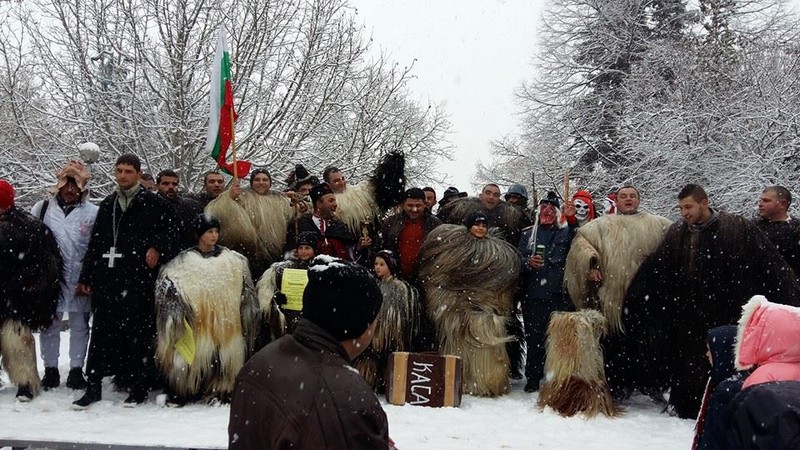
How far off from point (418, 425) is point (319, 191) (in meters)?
2.38

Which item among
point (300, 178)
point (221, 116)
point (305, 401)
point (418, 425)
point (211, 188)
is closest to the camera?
point (305, 401)

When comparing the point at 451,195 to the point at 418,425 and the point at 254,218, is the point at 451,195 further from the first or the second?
the point at 418,425

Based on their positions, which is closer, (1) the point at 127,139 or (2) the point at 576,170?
(1) the point at 127,139

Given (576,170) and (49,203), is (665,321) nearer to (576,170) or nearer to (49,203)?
(49,203)

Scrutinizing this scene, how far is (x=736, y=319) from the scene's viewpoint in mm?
5715

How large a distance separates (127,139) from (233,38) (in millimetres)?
2278

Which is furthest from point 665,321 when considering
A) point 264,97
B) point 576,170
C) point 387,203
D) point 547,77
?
point 547,77

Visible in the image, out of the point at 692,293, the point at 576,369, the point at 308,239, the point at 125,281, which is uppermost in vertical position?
the point at 308,239

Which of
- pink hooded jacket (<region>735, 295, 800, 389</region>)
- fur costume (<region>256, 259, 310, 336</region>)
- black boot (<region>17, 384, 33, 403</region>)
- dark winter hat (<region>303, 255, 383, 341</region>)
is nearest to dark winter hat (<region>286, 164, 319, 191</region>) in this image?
fur costume (<region>256, 259, 310, 336</region>)

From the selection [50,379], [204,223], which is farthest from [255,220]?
[50,379]

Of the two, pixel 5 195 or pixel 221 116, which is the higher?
pixel 221 116

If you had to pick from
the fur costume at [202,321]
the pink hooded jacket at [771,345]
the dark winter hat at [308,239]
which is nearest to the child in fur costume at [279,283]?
the dark winter hat at [308,239]

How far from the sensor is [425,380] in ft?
19.4

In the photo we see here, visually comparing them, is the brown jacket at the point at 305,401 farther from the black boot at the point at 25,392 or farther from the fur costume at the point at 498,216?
the fur costume at the point at 498,216
